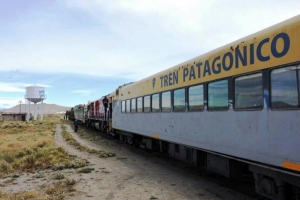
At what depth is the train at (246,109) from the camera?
522cm

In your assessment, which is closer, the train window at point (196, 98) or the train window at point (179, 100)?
the train window at point (196, 98)

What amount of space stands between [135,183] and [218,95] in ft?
11.6

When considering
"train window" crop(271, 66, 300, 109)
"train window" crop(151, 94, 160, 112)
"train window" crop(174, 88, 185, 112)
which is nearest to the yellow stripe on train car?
"train window" crop(271, 66, 300, 109)

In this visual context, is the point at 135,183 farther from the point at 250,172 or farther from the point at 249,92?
the point at 249,92

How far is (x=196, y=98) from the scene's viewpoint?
27.8 feet

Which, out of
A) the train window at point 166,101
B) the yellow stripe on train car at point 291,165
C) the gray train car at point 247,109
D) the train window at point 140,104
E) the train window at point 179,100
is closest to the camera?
the yellow stripe on train car at point 291,165

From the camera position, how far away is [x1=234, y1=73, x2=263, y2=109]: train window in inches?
233

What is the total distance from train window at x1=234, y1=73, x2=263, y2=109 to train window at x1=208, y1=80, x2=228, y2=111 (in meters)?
0.38

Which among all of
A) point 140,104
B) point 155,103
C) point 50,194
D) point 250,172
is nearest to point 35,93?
point 140,104

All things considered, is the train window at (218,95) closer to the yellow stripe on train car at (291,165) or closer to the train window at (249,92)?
the train window at (249,92)

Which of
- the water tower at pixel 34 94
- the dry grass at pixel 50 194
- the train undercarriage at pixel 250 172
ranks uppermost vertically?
the water tower at pixel 34 94

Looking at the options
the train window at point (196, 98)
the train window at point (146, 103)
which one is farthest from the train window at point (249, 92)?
the train window at point (146, 103)

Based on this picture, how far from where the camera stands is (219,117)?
7258mm

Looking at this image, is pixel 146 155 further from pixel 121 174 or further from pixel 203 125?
pixel 203 125
